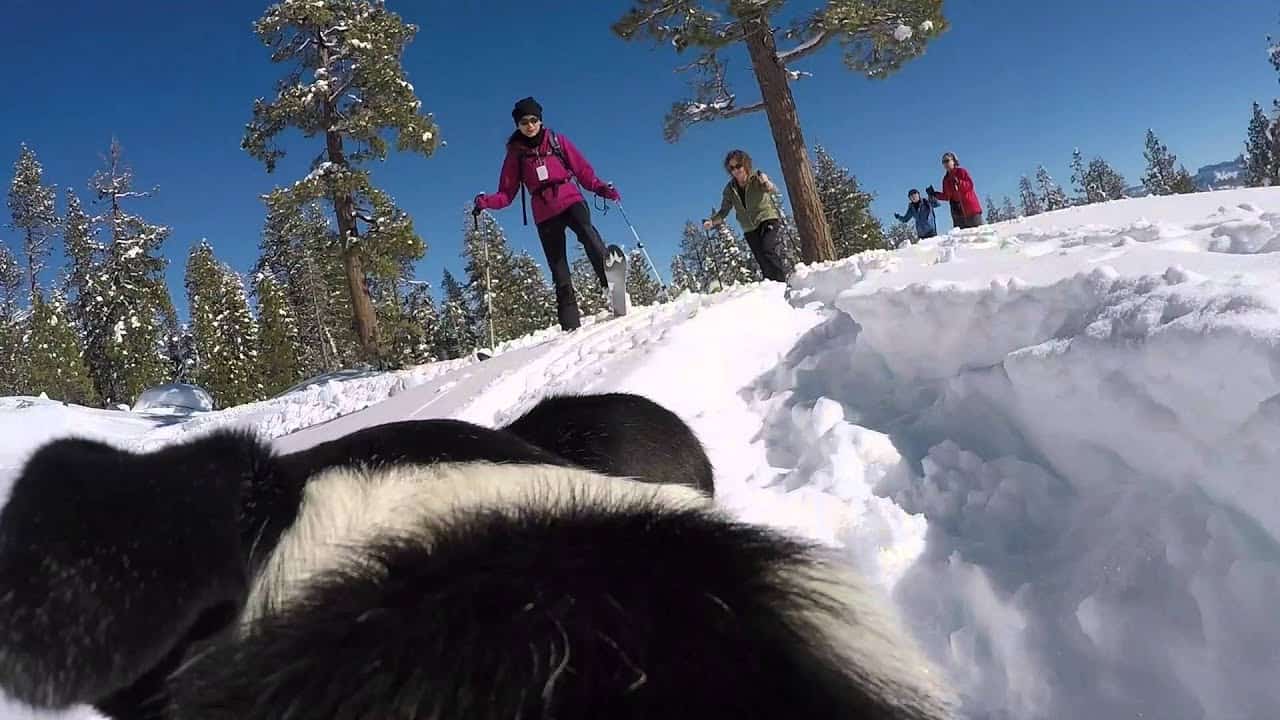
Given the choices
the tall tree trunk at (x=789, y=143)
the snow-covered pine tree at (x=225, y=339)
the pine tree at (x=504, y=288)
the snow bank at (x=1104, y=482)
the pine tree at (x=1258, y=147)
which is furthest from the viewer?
the pine tree at (x=1258, y=147)

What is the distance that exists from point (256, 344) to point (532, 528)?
4539 cm

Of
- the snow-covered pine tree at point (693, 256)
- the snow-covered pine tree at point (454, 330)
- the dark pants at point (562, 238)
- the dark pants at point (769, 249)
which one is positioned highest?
the snow-covered pine tree at point (693, 256)

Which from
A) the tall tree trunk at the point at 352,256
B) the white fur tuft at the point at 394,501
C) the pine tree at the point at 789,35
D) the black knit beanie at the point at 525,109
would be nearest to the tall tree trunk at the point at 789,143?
the pine tree at the point at 789,35

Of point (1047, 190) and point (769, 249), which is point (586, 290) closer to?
point (769, 249)

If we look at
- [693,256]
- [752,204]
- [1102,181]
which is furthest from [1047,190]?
[752,204]

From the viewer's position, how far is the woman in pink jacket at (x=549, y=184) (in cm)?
753

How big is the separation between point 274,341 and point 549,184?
36359 mm

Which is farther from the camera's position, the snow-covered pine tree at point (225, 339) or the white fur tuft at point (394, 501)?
the snow-covered pine tree at point (225, 339)

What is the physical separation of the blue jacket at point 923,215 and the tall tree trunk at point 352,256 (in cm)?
1372

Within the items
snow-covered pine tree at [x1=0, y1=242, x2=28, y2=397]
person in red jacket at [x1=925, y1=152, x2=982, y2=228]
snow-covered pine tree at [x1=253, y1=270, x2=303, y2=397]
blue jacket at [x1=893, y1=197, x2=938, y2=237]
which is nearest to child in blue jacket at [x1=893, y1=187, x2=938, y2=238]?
blue jacket at [x1=893, y1=197, x2=938, y2=237]

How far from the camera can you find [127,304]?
34.7m

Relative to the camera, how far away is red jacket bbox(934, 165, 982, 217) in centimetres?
1420

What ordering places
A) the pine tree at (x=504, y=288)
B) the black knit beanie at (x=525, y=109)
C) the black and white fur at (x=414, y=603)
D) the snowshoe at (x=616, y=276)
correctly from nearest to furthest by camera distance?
the black and white fur at (x=414, y=603)
the black knit beanie at (x=525, y=109)
the snowshoe at (x=616, y=276)
the pine tree at (x=504, y=288)

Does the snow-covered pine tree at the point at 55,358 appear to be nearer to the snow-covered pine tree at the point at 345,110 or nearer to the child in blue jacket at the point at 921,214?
the snow-covered pine tree at the point at 345,110
